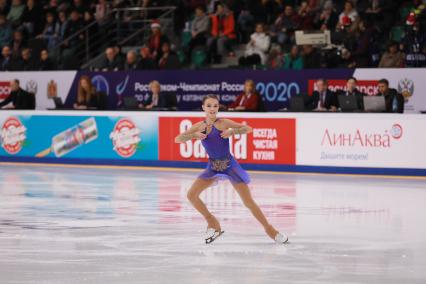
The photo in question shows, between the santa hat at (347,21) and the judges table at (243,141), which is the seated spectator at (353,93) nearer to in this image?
the judges table at (243,141)

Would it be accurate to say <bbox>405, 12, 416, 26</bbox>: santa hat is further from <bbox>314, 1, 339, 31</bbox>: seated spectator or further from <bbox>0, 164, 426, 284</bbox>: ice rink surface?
<bbox>0, 164, 426, 284</bbox>: ice rink surface

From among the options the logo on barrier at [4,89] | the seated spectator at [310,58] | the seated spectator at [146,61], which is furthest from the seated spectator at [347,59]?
the logo on barrier at [4,89]

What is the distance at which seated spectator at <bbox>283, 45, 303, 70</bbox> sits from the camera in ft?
73.6

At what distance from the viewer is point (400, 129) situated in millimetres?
17781

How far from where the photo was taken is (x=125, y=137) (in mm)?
20469

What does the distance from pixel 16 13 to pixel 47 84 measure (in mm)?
3634

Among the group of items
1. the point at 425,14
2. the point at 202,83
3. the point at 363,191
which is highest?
the point at 425,14

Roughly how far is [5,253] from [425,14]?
13.7 metres

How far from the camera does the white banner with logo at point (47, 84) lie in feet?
85.8

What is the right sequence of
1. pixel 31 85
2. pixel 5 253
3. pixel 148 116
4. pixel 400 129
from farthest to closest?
pixel 31 85
pixel 148 116
pixel 400 129
pixel 5 253

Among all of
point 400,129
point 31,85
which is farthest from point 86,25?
point 400,129

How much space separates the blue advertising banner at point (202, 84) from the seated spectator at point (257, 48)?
1.22ft

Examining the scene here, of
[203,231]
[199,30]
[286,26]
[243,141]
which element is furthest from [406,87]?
[203,231]

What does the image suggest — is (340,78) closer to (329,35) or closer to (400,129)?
(329,35)
